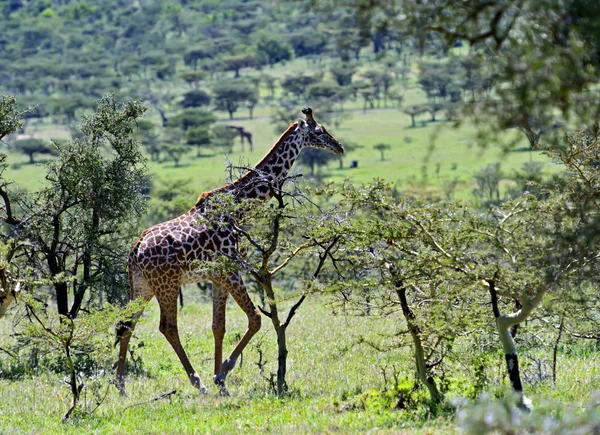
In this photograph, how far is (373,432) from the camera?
8828 millimetres

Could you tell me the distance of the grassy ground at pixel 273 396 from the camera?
9.52 metres

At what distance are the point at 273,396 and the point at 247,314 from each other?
1.89m

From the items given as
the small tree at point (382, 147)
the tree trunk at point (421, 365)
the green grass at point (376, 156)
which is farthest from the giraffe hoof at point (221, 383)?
the small tree at point (382, 147)

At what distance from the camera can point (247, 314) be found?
12852mm

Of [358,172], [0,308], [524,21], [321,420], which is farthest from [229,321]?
[358,172]

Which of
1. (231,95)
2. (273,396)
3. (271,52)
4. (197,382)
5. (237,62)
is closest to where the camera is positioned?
(273,396)

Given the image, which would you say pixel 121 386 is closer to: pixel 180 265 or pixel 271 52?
pixel 180 265

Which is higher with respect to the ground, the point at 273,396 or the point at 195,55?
the point at 195,55

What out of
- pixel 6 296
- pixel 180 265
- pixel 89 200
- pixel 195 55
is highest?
pixel 195 55

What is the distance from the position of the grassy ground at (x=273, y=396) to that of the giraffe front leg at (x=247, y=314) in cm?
27

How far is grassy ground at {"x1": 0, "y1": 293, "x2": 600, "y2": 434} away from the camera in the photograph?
952cm

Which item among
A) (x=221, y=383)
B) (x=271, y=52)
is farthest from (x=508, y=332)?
(x=271, y=52)

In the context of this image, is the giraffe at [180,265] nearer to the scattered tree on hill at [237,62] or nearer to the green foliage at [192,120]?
the green foliage at [192,120]

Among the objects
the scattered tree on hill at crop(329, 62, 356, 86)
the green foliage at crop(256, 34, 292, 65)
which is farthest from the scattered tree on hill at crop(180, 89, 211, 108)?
the green foliage at crop(256, 34, 292, 65)
